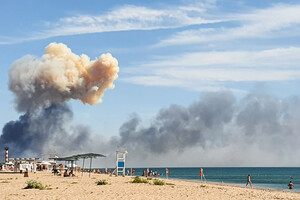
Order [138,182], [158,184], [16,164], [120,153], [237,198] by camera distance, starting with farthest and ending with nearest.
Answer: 1. [16,164]
2. [120,153]
3. [138,182]
4. [158,184]
5. [237,198]

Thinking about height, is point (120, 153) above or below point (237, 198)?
above

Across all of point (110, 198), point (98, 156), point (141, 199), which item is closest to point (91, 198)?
point (110, 198)

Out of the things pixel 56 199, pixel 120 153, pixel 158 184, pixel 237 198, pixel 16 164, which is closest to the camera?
pixel 56 199

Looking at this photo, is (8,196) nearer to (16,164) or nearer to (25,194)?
(25,194)

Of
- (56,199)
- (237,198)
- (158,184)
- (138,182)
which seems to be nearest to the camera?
(56,199)

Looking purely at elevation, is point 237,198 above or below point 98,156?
below

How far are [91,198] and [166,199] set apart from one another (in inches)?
169

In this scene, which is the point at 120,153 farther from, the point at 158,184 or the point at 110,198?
the point at 110,198

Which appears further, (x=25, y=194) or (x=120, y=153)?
(x=120, y=153)

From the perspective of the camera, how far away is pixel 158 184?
37781 mm

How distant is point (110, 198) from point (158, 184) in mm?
13867

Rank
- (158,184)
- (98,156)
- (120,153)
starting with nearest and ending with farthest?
1. (158,184)
2. (98,156)
3. (120,153)

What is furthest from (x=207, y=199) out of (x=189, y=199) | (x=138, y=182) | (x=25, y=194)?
(x=138, y=182)

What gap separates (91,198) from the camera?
2433cm
